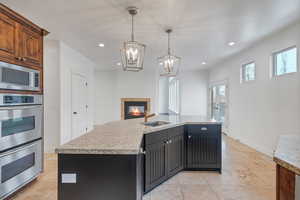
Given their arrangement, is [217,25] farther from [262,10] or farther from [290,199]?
[290,199]

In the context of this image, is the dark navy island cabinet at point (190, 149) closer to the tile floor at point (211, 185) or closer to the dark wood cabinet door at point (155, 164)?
the dark wood cabinet door at point (155, 164)

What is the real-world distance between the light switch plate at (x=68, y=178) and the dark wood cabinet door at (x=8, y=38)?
161cm

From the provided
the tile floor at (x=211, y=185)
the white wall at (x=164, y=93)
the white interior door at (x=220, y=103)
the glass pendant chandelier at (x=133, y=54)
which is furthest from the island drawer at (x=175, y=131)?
the white wall at (x=164, y=93)

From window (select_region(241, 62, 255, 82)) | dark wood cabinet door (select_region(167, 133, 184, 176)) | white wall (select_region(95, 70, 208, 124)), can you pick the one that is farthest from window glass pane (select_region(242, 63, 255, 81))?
white wall (select_region(95, 70, 208, 124))

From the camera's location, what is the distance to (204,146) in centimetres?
320

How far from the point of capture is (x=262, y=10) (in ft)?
9.22

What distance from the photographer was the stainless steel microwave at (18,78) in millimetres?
2135

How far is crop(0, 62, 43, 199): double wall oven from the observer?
84.1 inches

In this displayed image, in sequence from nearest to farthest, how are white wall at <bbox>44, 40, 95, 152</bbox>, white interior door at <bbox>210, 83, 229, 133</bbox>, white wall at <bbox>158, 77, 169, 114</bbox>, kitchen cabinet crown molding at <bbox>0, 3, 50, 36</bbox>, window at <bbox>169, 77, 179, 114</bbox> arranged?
kitchen cabinet crown molding at <bbox>0, 3, 50, 36</bbox>
white wall at <bbox>44, 40, 95, 152</bbox>
white interior door at <bbox>210, 83, 229, 133</bbox>
window at <bbox>169, 77, 179, 114</bbox>
white wall at <bbox>158, 77, 169, 114</bbox>

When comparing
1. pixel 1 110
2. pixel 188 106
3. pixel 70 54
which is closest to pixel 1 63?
pixel 1 110

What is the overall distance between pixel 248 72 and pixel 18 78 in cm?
548

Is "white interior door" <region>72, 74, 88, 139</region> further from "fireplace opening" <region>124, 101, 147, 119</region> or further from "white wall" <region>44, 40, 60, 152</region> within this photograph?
"fireplace opening" <region>124, 101, 147, 119</region>

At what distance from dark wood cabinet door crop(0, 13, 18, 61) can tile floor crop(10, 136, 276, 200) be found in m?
1.85

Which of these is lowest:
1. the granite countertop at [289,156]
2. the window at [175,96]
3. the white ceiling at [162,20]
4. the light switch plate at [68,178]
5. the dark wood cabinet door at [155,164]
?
the dark wood cabinet door at [155,164]
